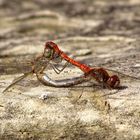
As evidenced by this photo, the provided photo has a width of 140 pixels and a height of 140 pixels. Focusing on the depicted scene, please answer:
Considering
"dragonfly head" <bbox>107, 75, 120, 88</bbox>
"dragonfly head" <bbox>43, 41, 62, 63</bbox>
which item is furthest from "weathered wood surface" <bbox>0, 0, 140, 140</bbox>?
"dragonfly head" <bbox>43, 41, 62, 63</bbox>

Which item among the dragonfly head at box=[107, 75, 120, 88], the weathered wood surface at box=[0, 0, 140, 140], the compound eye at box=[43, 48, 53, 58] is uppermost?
the compound eye at box=[43, 48, 53, 58]

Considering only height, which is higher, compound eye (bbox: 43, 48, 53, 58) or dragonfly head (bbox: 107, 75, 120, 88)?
compound eye (bbox: 43, 48, 53, 58)

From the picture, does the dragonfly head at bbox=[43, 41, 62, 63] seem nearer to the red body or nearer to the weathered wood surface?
the red body

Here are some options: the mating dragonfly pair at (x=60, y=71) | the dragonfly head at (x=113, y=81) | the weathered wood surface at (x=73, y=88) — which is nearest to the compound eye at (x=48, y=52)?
the mating dragonfly pair at (x=60, y=71)

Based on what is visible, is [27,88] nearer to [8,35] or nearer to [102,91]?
[102,91]

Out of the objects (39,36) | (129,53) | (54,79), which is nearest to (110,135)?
(54,79)

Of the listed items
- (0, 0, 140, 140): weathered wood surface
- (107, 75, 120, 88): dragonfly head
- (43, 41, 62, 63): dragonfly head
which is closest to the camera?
(0, 0, 140, 140): weathered wood surface
